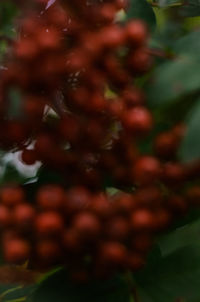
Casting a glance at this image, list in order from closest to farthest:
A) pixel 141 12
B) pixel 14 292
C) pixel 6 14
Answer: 1. pixel 6 14
2. pixel 141 12
3. pixel 14 292

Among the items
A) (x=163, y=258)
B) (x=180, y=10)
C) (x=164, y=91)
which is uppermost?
(x=164, y=91)

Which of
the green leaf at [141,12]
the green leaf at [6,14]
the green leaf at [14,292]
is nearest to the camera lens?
the green leaf at [6,14]

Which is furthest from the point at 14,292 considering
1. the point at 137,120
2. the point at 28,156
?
the point at 137,120

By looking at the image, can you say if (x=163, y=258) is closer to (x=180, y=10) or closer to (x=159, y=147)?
(x=159, y=147)

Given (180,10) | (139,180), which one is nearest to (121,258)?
(139,180)

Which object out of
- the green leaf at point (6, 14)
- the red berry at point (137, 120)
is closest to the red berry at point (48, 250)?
the red berry at point (137, 120)

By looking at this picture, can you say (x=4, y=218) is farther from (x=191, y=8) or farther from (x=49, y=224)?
(x=191, y=8)

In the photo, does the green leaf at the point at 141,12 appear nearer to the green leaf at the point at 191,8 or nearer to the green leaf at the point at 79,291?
the green leaf at the point at 191,8
